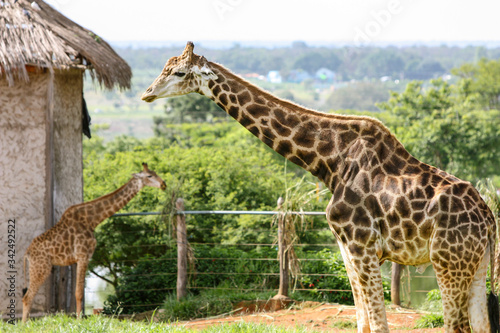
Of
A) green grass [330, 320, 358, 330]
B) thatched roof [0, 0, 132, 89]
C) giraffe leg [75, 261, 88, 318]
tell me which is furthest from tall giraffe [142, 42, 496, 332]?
giraffe leg [75, 261, 88, 318]

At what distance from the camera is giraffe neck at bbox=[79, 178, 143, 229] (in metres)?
7.80

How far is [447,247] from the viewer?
445 cm

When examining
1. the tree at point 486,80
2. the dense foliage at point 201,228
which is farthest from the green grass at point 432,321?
the tree at point 486,80

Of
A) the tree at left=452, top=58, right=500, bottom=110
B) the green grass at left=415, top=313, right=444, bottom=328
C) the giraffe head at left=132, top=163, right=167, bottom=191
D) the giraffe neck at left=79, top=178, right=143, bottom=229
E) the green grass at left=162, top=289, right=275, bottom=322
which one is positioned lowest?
the green grass at left=162, top=289, right=275, bottom=322

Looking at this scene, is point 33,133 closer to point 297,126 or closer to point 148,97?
point 148,97

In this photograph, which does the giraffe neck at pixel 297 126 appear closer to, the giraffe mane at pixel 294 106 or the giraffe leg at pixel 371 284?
the giraffe mane at pixel 294 106

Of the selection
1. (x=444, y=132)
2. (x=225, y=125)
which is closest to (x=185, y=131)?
(x=225, y=125)

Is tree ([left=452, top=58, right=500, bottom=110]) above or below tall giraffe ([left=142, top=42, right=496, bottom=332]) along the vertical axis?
above

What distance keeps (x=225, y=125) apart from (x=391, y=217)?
31.2 meters

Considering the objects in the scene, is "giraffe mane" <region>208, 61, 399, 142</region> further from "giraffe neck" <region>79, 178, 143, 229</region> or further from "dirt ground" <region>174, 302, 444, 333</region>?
"giraffe neck" <region>79, 178, 143, 229</region>

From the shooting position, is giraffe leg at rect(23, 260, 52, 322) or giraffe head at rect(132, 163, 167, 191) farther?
giraffe head at rect(132, 163, 167, 191)

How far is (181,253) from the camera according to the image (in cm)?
891

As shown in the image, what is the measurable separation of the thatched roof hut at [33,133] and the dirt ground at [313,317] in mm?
2309

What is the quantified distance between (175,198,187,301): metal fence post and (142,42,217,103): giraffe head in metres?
3.95
